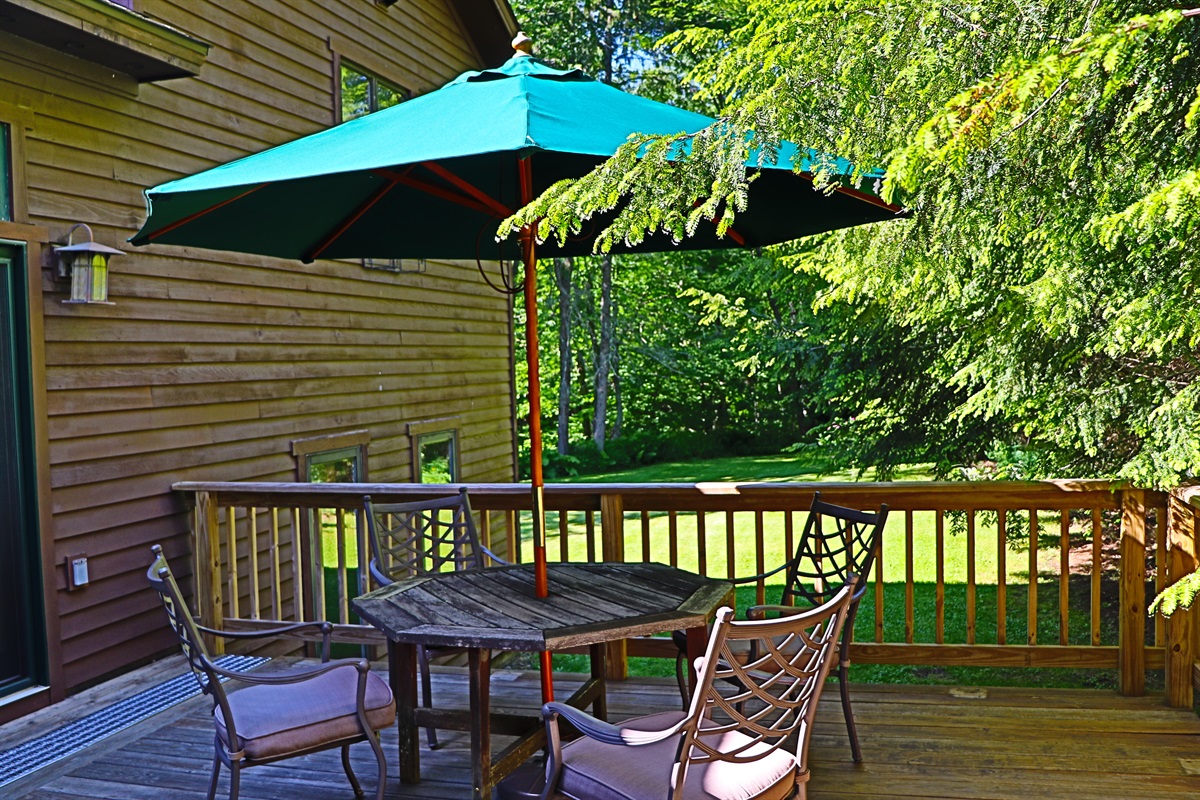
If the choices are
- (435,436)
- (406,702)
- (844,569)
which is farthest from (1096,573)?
(435,436)

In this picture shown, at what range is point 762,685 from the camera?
248 centimetres

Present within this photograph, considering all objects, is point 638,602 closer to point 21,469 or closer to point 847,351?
point 21,469

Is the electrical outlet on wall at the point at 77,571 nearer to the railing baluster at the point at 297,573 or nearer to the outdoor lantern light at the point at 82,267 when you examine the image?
the railing baluster at the point at 297,573

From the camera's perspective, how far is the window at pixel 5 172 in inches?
182

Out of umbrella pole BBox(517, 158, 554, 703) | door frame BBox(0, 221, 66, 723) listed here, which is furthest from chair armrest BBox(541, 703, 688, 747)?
door frame BBox(0, 221, 66, 723)

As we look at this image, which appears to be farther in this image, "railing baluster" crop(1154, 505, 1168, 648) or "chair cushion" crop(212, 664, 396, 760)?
"railing baluster" crop(1154, 505, 1168, 648)

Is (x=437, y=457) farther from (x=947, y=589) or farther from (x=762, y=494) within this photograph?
(x=762, y=494)

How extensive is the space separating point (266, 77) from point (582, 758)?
234 inches

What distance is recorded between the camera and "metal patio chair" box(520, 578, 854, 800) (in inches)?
91.5

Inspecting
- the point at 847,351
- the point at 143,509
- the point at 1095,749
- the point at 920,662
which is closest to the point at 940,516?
the point at 920,662

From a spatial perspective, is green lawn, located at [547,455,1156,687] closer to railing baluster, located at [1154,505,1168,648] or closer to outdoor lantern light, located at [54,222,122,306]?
railing baluster, located at [1154,505,1168,648]

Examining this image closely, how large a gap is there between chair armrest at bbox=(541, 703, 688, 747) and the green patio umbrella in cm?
82

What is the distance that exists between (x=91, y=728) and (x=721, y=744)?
3096 mm

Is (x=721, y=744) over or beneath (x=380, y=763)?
over
